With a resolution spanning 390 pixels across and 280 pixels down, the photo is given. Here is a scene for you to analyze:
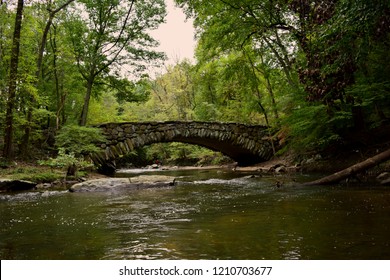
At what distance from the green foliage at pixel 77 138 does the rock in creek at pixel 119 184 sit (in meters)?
3.31

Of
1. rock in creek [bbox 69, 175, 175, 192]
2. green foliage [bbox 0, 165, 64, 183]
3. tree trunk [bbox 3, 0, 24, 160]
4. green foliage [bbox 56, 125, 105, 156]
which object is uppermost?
tree trunk [bbox 3, 0, 24, 160]

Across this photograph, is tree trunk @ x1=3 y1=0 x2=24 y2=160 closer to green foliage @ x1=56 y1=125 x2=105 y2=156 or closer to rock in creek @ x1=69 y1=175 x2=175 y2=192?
green foliage @ x1=56 y1=125 x2=105 y2=156

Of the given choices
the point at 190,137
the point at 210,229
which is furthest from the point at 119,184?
the point at 190,137

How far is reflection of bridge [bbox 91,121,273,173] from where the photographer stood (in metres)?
13.6

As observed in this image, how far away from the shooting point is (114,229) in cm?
361

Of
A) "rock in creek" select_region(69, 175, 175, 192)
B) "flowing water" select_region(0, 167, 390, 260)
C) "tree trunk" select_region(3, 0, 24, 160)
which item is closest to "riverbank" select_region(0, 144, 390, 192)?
"tree trunk" select_region(3, 0, 24, 160)

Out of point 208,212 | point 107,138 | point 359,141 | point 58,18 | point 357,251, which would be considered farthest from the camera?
point 58,18

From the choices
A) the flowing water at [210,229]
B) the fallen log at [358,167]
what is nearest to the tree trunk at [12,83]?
the flowing water at [210,229]

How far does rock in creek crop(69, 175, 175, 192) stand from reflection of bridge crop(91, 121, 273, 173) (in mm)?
4489

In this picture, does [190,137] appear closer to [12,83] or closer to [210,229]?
[12,83]
